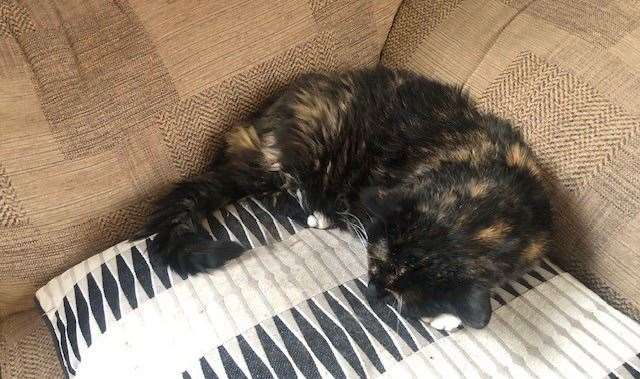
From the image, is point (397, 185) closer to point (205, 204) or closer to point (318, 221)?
point (318, 221)

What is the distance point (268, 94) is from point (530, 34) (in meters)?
0.53

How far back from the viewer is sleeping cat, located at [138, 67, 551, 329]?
82 cm

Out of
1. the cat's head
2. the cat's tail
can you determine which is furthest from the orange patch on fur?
the cat's tail

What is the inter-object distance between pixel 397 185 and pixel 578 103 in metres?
0.35

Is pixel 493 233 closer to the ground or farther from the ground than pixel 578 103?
closer to the ground

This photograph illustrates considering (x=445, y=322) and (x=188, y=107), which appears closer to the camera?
(x=445, y=322)

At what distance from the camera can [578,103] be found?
2.88ft

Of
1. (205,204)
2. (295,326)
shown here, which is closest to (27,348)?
(205,204)

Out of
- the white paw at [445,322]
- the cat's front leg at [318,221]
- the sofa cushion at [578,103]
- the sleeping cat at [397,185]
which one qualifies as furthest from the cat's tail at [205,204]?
the sofa cushion at [578,103]

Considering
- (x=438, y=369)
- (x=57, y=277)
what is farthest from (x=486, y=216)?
(x=57, y=277)

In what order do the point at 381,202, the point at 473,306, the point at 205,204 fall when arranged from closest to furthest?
1. the point at 473,306
2. the point at 381,202
3. the point at 205,204

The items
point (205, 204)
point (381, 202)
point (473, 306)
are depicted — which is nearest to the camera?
point (473, 306)

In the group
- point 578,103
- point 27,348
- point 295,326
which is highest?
point 578,103

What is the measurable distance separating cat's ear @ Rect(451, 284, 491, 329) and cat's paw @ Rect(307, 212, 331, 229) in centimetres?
32
